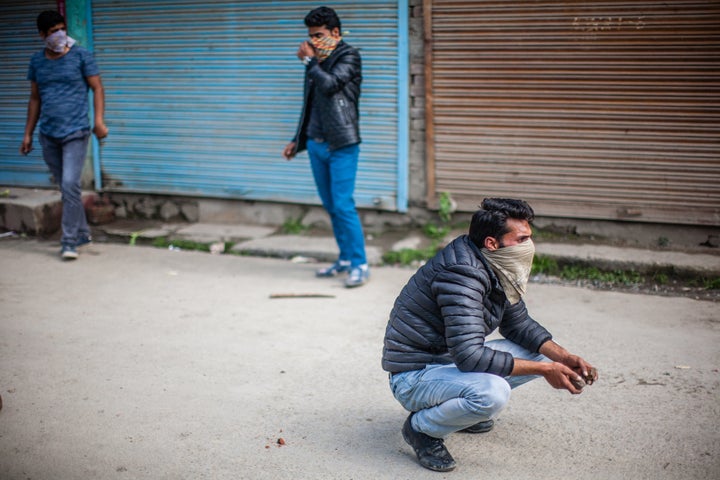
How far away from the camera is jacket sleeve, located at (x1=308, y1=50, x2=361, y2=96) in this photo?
564cm

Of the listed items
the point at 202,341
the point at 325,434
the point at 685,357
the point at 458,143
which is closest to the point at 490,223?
the point at 325,434

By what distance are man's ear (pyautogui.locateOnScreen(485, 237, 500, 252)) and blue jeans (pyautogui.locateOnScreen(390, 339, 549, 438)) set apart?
510 millimetres

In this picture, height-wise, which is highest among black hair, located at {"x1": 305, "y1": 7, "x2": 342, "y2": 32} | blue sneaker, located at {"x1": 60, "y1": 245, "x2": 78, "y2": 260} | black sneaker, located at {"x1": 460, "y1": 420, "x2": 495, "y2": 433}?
black hair, located at {"x1": 305, "y1": 7, "x2": 342, "y2": 32}

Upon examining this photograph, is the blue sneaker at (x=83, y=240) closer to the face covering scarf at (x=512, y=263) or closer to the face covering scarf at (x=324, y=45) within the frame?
the face covering scarf at (x=324, y=45)

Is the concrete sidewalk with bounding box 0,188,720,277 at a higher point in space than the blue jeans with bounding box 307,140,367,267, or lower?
lower

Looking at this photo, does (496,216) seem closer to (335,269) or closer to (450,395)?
(450,395)

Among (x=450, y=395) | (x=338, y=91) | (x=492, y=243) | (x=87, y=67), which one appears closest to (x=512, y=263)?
(x=492, y=243)

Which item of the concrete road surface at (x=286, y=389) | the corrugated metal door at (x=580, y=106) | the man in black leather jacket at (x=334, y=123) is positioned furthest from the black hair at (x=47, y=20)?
the corrugated metal door at (x=580, y=106)

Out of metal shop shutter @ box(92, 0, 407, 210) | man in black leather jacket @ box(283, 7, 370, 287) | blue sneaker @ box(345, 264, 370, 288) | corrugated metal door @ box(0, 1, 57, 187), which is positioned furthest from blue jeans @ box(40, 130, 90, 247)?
blue sneaker @ box(345, 264, 370, 288)

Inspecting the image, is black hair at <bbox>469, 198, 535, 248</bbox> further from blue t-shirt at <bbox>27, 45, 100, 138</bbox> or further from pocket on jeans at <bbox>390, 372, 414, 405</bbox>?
blue t-shirt at <bbox>27, 45, 100, 138</bbox>

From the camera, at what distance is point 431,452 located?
3.26 metres

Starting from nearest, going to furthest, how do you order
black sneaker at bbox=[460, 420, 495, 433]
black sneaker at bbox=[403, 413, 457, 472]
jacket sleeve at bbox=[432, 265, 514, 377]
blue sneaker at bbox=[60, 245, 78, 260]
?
jacket sleeve at bbox=[432, 265, 514, 377], black sneaker at bbox=[403, 413, 457, 472], black sneaker at bbox=[460, 420, 495, 433], blue sneaker at bbox=[60, 245, 78, 260]

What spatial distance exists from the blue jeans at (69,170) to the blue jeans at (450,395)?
14.2 ft

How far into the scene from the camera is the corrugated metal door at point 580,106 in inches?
238
